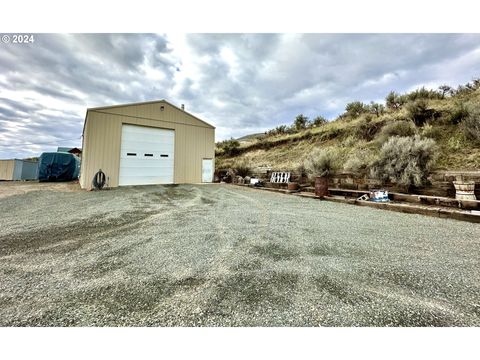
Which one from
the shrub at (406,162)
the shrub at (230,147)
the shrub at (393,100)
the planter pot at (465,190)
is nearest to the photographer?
the planter pot at (465,190)

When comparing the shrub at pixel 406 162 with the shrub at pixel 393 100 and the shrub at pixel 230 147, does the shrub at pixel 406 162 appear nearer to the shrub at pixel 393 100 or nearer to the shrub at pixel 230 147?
the shrub at pixel 393 100

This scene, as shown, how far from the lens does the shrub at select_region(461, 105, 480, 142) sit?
6172 mm

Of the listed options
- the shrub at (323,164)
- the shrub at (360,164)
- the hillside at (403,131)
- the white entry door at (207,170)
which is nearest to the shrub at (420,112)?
the hillside at (403,131)

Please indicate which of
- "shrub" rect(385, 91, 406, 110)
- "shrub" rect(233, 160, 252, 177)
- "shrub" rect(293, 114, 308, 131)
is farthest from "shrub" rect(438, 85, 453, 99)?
"shrub" rect(233, 160, 252, 177)

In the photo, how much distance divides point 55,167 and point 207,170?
10.9m

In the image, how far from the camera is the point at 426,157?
5672 millimetres

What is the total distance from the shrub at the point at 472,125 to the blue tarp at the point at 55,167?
71.8 ft

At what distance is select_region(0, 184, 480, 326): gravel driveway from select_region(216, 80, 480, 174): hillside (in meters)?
4.58

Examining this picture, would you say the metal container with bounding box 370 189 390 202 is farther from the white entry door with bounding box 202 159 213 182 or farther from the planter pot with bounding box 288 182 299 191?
the white entry door with bounding box 202 159 213 182

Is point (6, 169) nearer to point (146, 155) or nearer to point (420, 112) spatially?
point (146, 155)

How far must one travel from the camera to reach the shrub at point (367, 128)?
991cm

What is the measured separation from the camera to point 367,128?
10.4 m

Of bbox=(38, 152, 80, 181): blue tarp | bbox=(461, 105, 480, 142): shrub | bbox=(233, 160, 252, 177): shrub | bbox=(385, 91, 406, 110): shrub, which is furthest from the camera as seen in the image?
bbox=(38, 152, 80, 181): blue tarp

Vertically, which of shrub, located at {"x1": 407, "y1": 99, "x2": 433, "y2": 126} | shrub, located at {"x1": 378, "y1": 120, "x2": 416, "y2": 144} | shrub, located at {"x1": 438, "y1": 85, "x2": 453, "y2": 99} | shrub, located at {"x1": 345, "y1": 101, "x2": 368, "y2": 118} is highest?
shrub, located at {"x1": 345, "y1": 101, "x2": 368, "y2": 118}
